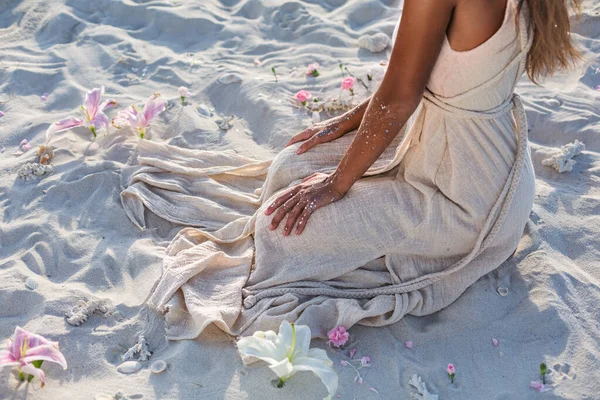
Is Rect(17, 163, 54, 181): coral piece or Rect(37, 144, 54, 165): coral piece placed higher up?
Rect(37, 144, 54, 165): coral piece

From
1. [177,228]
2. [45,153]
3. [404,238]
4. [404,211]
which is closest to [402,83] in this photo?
[404,211]

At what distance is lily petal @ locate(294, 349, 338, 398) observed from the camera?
2045mm

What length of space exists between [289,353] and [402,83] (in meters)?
1.03

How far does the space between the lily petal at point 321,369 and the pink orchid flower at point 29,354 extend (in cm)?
84

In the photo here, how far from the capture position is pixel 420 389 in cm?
225

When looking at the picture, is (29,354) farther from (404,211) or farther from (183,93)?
(183,93)

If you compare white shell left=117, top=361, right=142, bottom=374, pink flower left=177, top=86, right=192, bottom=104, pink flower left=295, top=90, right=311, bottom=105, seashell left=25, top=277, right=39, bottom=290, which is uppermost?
pink flower left=295, top=90, right=311, bottom=105

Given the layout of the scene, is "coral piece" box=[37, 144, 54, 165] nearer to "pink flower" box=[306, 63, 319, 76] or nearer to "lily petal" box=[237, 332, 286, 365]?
"pink flower" box=[306, 63, 319, 76]

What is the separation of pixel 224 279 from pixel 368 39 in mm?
2451

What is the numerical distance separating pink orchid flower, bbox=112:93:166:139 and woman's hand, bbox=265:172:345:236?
124 cm

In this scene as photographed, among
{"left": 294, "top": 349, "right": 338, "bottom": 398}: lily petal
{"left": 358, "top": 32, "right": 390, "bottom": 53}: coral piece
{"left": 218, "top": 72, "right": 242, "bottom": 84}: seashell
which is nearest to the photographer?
{"left": 294, "top": 349, "right": 338, "bottom": 398}: lily petal

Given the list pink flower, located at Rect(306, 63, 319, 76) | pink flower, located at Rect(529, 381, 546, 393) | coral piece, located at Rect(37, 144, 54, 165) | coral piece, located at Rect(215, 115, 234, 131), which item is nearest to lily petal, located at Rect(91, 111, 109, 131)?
coral piece, located at Rect(37, 144, 54, 165)

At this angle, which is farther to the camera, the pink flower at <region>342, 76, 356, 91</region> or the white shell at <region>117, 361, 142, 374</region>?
the pink flower at <region>342, 76, 356, 91</region>

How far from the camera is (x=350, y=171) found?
253cm
